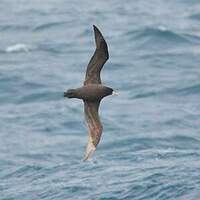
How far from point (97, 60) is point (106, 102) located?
34.8 ft

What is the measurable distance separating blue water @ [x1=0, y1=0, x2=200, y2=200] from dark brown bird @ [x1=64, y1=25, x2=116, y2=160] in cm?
328

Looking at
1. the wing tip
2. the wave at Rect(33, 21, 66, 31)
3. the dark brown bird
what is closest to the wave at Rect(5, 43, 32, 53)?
the wave at Rect(33, 21, 66, 31)

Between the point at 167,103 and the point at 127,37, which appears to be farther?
the point at 127,37

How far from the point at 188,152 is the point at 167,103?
3717 millimetres

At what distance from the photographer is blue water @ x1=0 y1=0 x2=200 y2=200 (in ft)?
72.6

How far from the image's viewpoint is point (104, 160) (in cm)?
2403

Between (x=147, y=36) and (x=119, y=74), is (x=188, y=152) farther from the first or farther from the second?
(x=147, y=36)

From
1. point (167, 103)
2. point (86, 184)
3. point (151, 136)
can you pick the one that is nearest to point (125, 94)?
point (167, 103)

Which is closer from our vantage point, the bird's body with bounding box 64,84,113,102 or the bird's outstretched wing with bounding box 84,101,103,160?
the bird's body with bounding box 64,84,113,102

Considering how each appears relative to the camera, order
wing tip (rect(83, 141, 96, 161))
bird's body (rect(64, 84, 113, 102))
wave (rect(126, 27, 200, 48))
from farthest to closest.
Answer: wave (rect(126, 27, 200, 48)) → bird's body (rect(64, 84, 113, 102)) → wing tip (rect(83, 141, 96, 161))

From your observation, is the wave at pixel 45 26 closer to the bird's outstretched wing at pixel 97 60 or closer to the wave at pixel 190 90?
the wave at pixel 190 90

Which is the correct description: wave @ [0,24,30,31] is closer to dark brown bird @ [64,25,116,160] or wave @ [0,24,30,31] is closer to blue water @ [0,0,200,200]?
blue water @ [0,0,200,200]

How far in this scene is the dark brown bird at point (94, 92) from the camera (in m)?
17.5

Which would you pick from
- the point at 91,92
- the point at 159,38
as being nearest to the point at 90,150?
the point at 91,92
